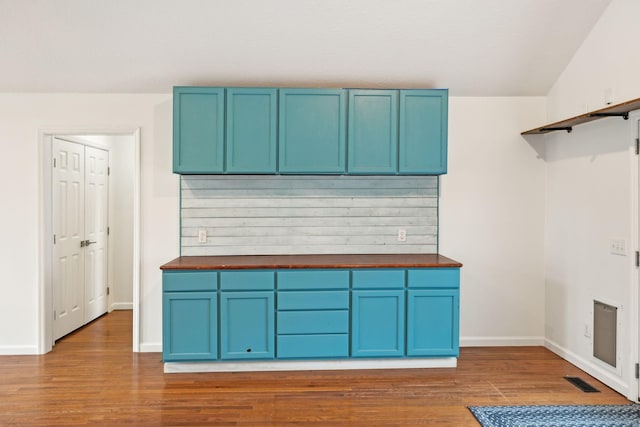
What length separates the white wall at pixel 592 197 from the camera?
116 inches

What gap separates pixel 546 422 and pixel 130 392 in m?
2.92

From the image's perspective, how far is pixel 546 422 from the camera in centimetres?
258

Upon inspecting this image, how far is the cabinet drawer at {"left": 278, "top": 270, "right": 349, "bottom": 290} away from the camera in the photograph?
10.9 feet

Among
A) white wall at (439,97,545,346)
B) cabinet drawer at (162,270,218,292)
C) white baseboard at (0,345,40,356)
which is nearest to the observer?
cabinet drawer at (162,270,218,292)

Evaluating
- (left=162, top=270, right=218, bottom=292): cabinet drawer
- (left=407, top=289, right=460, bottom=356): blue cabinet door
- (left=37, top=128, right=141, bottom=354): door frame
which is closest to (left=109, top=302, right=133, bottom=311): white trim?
(left=37, top=128, right=141, bottom=354): door frame

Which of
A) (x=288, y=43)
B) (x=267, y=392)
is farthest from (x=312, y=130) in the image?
(x=267, y=392)

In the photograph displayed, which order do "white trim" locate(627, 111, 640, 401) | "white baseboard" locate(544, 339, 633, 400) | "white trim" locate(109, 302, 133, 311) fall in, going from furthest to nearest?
"white trim" locate(109, 302, 133, 311), "white baseboard" locate(544, 339, 633, 400), "white trim" locate(627, 111, 640, 401)

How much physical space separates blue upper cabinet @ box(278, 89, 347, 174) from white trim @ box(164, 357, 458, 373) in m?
1.66

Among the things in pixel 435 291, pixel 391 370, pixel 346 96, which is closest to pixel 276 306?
pixel 391 370

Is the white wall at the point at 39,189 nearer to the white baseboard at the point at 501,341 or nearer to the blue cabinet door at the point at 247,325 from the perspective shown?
the blue cabinet door at the point at 247,325

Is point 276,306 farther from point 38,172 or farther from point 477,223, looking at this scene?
point 38,172

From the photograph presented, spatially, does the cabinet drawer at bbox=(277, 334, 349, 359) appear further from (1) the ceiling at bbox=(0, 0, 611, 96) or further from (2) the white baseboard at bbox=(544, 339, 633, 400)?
(1) the ceiling at bbox=(0, 0, 611, 96)

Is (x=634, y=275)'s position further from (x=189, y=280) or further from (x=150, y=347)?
(x=150, y=347)

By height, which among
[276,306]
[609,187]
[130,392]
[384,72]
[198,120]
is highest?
[384,72]
